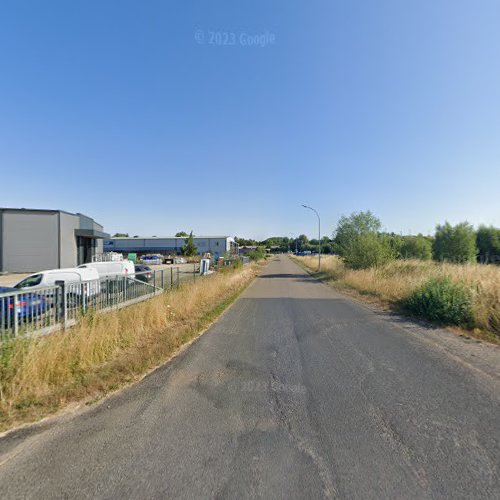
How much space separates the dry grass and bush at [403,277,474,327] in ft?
22.9

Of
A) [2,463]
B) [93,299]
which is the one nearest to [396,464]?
[2,463]

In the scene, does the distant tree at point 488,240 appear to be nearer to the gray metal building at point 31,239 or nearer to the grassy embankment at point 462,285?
the grassy embankment at point 462,285

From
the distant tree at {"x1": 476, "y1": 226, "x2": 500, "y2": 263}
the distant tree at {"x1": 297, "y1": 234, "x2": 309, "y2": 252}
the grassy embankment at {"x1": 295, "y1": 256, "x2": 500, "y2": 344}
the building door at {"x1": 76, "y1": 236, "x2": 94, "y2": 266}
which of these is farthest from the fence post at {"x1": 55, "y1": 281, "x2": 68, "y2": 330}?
the distant tree at {"x1": 297, "y1": 234, "x2": 309, "y2": 252}

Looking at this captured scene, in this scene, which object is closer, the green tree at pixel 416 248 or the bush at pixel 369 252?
the bush at pixel 369 252

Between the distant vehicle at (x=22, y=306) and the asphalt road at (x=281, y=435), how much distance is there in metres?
2.69

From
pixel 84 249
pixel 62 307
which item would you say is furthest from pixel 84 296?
pixel 84 249

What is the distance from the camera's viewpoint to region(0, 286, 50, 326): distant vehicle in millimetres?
4750

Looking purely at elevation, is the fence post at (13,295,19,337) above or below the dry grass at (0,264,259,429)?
above

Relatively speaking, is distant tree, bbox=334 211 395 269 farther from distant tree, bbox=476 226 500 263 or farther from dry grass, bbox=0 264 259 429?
distant tree, bbox=476 226 500 263

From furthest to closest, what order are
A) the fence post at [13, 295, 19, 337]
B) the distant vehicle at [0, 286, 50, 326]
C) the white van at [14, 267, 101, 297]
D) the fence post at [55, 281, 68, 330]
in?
the white van at [14, 267, 101, 297]
the fence post at [55, 281, 68, 330]
the distant vehicle at [0, 286, 50, 326]
the fence post at [13, 295, 19, 337]

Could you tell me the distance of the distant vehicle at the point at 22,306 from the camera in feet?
15.6

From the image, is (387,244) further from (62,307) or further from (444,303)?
(62,307)

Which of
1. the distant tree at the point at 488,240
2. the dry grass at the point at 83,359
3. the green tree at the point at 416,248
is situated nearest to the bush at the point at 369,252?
the green tree at the point at 416,248

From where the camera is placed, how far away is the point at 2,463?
248 cm
